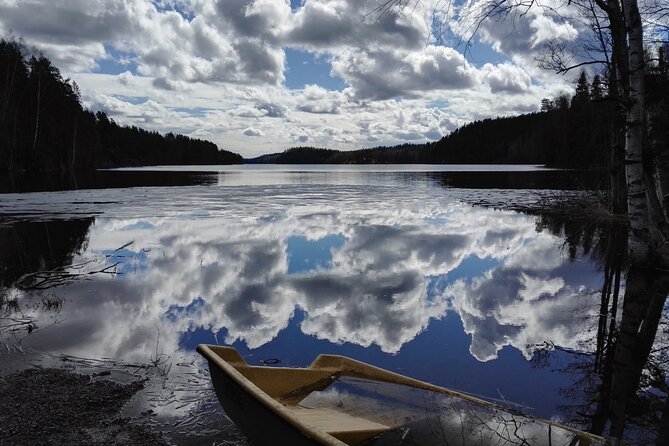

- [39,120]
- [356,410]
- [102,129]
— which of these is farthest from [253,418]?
[102,129]

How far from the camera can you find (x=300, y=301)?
9.51 metres

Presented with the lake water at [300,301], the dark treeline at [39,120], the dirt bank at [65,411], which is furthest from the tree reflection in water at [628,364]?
the dark treeline at [39,120]

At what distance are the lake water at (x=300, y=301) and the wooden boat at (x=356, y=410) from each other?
2.20ft

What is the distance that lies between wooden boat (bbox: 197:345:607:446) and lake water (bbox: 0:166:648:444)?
2.20 ft

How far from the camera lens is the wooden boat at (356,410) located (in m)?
3.99

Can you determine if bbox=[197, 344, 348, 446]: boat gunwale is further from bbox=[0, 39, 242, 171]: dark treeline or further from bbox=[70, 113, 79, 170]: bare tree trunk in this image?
bbox=[70, 113, 79, 170]: bare tree trunk

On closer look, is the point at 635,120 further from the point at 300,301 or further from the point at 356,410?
Result: the point at 356,410

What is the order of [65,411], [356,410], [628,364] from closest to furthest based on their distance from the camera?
[356,410]
[65,411]
[628,364]

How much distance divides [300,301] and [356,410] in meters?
4.72

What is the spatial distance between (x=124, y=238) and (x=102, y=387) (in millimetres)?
11626

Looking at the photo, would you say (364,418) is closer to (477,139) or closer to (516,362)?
(516,362)

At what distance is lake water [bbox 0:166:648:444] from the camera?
6391mm

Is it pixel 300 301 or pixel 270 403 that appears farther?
pixel 300 301

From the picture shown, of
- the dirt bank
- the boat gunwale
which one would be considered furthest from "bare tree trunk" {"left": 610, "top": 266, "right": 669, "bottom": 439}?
the dirt bank
